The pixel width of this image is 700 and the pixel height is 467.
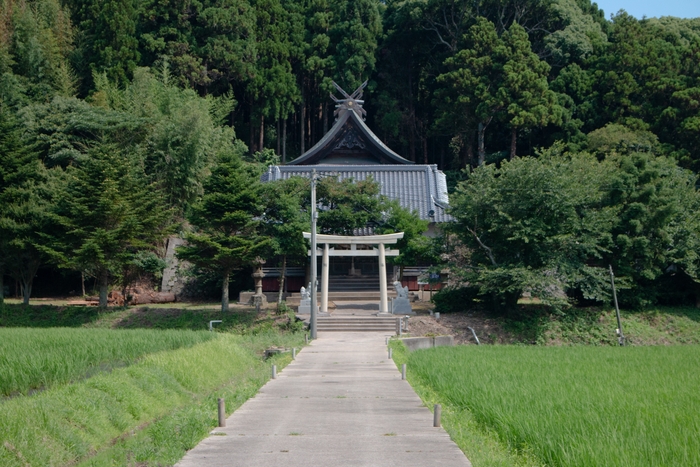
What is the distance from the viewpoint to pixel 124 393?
350 inches

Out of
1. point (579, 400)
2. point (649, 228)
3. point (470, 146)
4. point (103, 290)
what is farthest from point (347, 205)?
point (579, 400)

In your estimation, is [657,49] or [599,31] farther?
[599,31]

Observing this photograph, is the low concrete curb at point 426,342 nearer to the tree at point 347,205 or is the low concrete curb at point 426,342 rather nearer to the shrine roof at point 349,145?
the tree at point 347,205

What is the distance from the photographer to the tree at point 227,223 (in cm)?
2105

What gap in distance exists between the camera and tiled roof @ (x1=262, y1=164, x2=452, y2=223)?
89.7ft

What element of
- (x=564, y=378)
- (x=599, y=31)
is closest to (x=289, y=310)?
(x=564, y=378)

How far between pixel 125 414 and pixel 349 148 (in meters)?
23.0

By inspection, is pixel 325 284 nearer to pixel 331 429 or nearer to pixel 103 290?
pixel 103 290

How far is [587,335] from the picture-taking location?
20.5 metres

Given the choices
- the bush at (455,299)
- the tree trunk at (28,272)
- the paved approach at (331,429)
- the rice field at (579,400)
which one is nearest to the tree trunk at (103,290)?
the tree trunk at (28,272)

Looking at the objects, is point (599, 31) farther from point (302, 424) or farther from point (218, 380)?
point (302, 424)

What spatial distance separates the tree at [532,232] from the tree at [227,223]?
245 inches

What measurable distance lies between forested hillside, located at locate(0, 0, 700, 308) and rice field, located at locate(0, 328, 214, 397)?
6493 mm

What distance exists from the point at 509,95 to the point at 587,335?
15264mm
